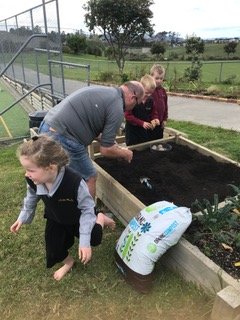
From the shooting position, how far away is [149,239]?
8.38 ft

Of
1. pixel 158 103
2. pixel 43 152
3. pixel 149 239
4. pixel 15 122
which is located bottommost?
pixel 15 122

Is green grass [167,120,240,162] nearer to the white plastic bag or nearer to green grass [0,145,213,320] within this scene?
the white plastic bag

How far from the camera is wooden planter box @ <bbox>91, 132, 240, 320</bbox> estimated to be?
6.83 ft

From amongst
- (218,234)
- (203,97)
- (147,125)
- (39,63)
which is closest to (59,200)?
(218,234)

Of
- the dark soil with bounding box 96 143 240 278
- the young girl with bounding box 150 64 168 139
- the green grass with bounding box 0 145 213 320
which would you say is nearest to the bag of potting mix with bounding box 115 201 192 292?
the green grass with bounding box 0 145 213 320

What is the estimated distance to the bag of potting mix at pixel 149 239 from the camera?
253 cm

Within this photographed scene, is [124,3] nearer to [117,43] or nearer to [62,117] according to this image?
[117,43]

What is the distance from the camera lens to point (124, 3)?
20641mm

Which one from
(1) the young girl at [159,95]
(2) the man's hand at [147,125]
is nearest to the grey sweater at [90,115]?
(2) the man's hand at [147,125]

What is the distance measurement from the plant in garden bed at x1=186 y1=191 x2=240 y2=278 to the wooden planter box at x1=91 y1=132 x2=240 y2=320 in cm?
13

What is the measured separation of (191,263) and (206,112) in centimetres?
783

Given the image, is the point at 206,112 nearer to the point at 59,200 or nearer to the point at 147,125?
the point at 147,125

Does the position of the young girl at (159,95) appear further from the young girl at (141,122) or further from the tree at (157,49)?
the tree at (157,49)

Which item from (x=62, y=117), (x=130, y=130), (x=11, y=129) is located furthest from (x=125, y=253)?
(x=11, y=129)
